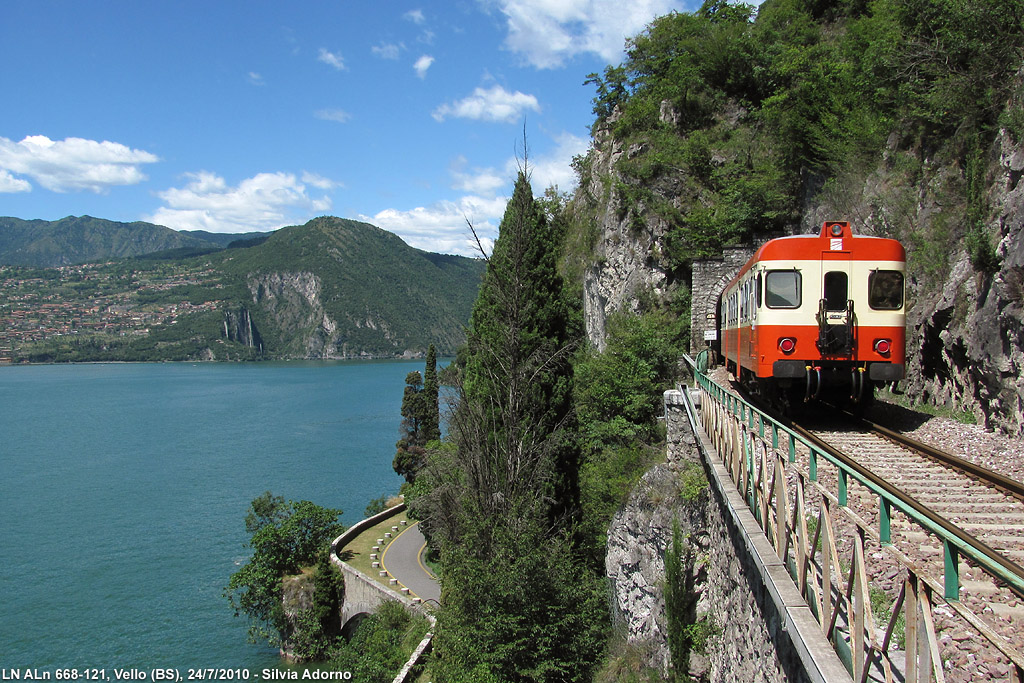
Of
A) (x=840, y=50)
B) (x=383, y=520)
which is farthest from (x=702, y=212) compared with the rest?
(x=383, y=520)

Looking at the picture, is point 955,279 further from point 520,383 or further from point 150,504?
point 150,504

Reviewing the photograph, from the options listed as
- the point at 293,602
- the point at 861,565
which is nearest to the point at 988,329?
the point at 861,565

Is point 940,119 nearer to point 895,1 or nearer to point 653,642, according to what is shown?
point 895,1

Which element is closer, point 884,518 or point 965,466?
point 884,518

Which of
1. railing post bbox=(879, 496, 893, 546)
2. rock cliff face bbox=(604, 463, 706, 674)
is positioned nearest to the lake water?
rock cliff face bbox=(604, 463, 706, 674)

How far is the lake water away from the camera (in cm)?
2903

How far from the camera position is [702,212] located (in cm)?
2636

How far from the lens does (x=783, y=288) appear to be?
10.9 metres

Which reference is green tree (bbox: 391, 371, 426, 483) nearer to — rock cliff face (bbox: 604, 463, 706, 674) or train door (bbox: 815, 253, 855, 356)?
rock cliff face (bbox: 604, 463, 706, 674)

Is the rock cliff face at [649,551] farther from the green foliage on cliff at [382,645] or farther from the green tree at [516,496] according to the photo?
the green foliage on cliff at [382,645]

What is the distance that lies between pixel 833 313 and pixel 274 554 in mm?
30317

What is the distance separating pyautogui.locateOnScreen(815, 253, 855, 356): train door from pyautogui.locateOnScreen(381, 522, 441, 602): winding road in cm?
2057

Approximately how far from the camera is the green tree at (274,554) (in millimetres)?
31375

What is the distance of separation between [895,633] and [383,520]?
1466 inches
